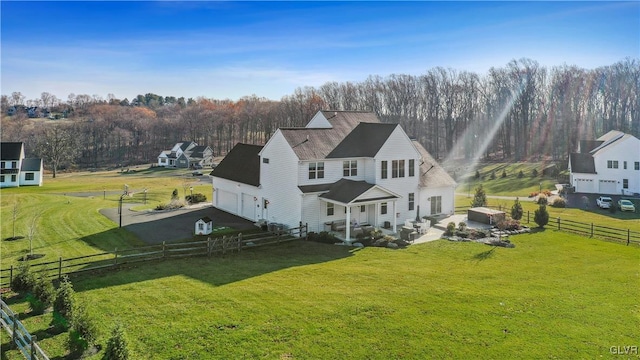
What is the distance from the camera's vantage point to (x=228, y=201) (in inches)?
1480

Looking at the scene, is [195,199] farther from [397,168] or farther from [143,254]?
[143,254]

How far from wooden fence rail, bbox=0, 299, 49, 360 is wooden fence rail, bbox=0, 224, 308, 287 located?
4441mm

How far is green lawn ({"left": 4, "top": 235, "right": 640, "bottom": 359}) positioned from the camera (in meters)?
12.2

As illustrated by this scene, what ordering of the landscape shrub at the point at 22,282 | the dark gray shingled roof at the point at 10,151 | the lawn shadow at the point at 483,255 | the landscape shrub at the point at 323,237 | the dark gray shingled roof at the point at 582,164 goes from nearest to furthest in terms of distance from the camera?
the landscape shrub at the point at 22,282 → the lawn shadow at the point at 483,255 → the landscape shrub at the point at 323,237 → the dark gray shingled roof at the point at 582,164 → the dark gray shingled roof at the point at 10,151

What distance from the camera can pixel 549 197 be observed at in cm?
4834

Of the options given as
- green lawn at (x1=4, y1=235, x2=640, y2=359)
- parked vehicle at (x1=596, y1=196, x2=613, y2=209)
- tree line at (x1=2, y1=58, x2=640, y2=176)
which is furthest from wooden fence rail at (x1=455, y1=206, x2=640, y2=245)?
tree line at (x1=2, y1=58, x2=640, y2=176)

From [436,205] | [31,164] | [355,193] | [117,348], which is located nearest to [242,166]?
[355,193]

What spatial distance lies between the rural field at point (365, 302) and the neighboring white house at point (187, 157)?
74595 mm

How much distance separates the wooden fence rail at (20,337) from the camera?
10188 mm

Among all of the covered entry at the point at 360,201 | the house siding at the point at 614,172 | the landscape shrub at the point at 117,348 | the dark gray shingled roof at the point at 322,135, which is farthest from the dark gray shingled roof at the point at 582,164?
the landscape shrub at the point at 117,348

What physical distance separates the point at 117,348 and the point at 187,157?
3681 inches

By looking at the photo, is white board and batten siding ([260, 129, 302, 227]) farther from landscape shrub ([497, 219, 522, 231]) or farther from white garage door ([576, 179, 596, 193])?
white garage door ([576, 179, 596, 193])

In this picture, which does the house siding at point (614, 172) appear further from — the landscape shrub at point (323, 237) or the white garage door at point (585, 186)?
the landscape shrub at point (323, 237)

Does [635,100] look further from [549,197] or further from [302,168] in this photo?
[302,168]
